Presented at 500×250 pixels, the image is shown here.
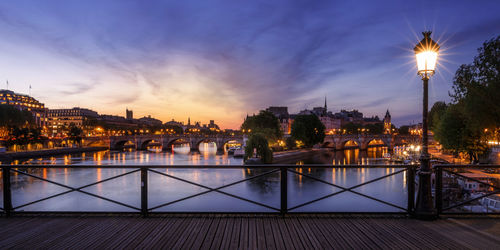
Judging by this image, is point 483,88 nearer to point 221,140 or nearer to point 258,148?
point 258,148

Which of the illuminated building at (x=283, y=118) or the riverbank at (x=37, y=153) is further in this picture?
the illuminated building at (x=283, y=118)

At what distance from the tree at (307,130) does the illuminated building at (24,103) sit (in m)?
112

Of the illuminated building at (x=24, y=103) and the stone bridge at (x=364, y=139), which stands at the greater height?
the illuminated building at (x=24, y=103)

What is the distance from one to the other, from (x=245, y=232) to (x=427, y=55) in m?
5.08

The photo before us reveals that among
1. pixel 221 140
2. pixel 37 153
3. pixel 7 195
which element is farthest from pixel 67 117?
pixel 7 195

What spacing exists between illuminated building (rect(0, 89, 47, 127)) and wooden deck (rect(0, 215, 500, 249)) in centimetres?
13761

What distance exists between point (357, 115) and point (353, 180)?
17534 centimetres

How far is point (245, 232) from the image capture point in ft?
15.1

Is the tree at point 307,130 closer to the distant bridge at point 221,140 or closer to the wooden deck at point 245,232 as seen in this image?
the distant bridge at point 221,140

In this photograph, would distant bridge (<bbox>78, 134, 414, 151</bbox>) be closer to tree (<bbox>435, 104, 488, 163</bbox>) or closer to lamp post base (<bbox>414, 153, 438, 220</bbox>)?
tree (<bbox>435, 104, 488, 163</bbox>)

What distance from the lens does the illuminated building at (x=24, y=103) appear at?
11469cm

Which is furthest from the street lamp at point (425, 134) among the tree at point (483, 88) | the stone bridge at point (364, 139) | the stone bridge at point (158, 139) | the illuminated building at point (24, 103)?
the illuminated building at point (24, 103)

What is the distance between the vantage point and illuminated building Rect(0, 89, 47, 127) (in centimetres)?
11469

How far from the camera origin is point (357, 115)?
7648 inches
